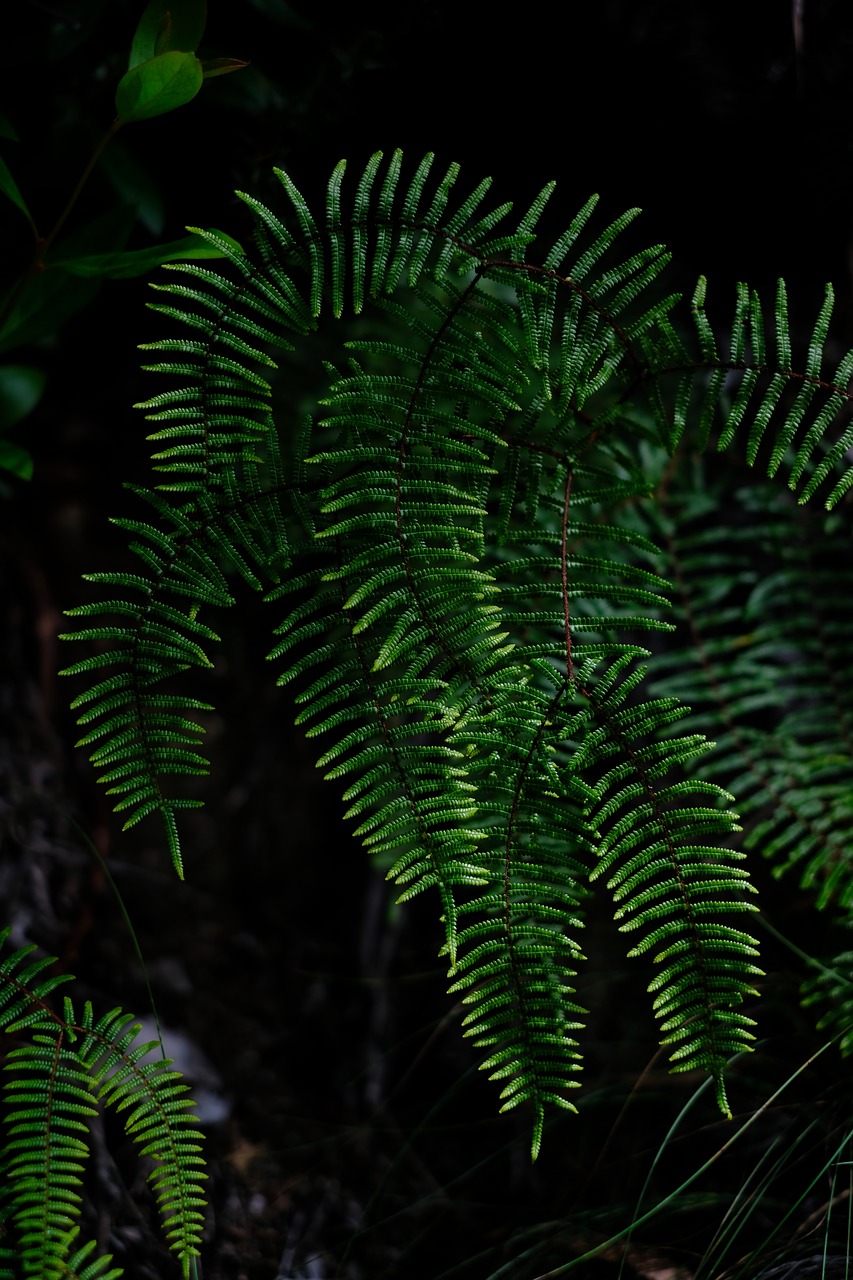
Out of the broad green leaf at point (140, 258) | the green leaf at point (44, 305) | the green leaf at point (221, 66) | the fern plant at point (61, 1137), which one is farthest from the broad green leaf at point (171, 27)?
the fern plant at point (61, 1137)

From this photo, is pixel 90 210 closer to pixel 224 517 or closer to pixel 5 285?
pixel 5 285

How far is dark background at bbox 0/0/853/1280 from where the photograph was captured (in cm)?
180

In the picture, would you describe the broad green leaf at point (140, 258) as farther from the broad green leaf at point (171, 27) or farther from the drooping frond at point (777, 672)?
the drooping frond at point (777, 672)

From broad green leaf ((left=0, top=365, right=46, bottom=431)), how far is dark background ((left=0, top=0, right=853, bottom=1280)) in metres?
0.16

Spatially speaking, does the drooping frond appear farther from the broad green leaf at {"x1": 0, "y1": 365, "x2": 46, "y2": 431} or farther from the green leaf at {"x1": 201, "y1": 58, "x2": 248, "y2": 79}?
the broad green leaf at {"x1": 0, "y1": 365, "x2": 46, "y2": 431}

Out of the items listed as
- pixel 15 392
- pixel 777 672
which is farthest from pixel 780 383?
pixel 15 392

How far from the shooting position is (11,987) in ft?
4.69

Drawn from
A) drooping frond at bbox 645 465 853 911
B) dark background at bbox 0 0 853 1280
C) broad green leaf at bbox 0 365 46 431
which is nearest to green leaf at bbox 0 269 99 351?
dark background at bbox 0 0 853 1280

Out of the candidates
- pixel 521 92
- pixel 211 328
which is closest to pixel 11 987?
pixel 211 328

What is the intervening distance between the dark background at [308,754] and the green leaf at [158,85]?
0.35 metres

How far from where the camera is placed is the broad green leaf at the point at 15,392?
184cm

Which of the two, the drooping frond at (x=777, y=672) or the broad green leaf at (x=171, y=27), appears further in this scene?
the drooping frond at (x=777, y=672)

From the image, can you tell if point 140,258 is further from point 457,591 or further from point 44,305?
point 457,591

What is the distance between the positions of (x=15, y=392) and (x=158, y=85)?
2.61 ft
